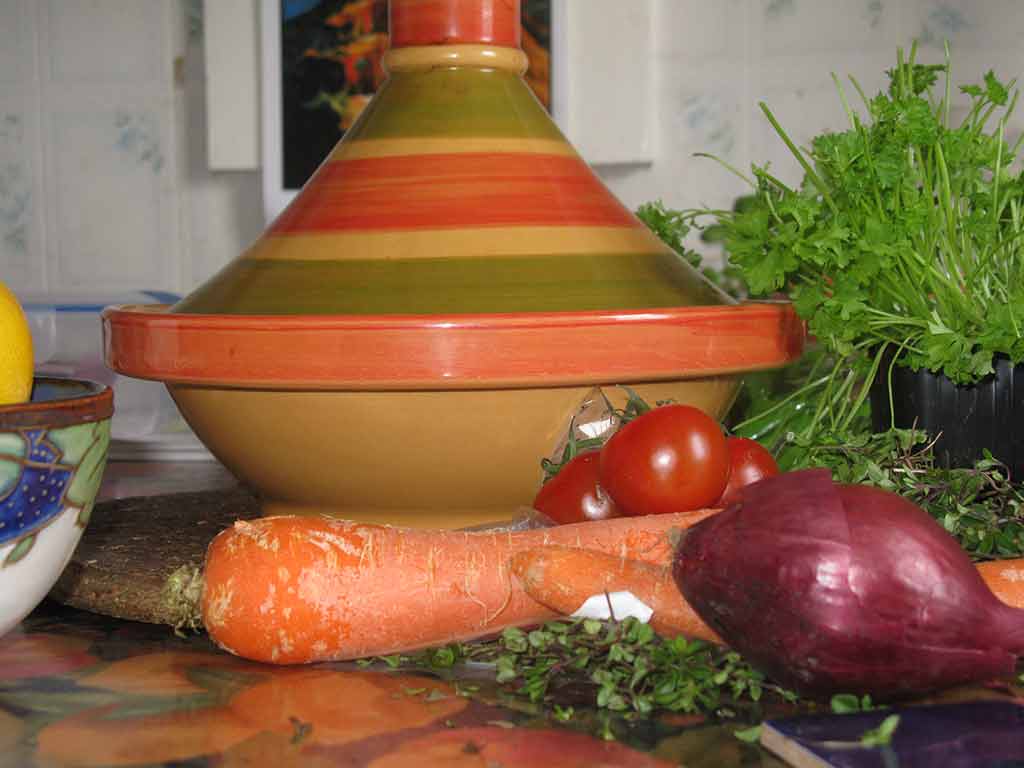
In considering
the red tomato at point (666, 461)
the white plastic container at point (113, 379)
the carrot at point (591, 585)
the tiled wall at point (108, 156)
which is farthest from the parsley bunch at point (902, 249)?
the tiled wall at point (108, 156)

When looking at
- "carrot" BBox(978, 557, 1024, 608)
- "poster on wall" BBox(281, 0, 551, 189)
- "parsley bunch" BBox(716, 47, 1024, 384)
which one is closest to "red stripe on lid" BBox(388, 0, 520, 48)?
"parsley bunch" BBox(716, 47, 1024, 384)

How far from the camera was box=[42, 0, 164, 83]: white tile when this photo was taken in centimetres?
160

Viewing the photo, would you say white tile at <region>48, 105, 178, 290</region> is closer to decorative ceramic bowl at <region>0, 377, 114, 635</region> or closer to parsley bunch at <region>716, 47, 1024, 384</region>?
parsley bunch at <region>716, 47, 1024, 384</region>

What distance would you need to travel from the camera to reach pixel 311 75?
4.90ft

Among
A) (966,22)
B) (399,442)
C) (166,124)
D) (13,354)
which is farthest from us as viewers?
(166,124)

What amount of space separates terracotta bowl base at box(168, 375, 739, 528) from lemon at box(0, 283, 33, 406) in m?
0.14

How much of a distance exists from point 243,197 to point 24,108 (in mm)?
316

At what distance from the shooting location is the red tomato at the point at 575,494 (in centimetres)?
72

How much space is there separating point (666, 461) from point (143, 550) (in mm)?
306

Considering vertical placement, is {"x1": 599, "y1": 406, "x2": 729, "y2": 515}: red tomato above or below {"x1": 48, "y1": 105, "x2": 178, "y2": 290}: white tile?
below

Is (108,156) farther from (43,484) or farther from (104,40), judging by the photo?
(43,484)

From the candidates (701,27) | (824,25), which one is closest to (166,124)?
(701,27)

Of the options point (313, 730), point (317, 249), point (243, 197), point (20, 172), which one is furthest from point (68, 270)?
point (313, 730)

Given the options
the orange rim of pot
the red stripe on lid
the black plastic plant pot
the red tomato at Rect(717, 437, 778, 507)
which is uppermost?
the red stripe on lid
